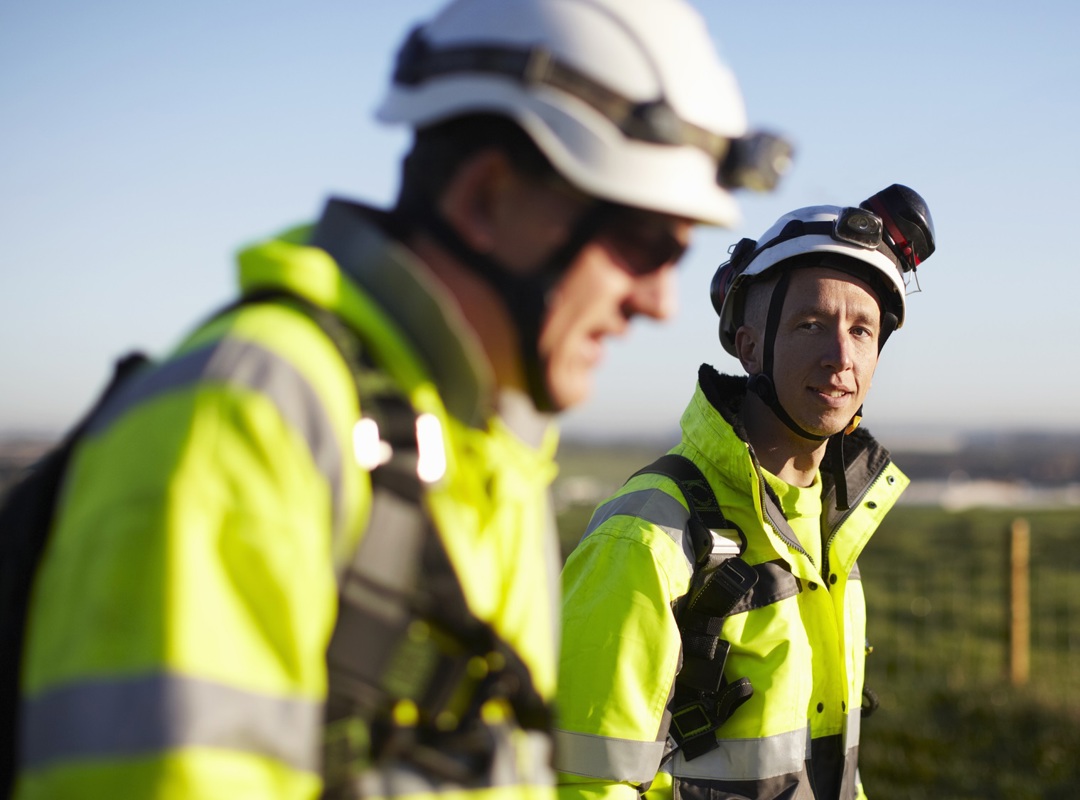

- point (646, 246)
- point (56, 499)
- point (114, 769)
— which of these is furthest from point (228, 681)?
point (646, 246)

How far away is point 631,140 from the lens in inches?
66.4

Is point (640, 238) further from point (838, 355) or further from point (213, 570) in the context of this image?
point (838, 355)

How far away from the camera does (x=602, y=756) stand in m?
2.82

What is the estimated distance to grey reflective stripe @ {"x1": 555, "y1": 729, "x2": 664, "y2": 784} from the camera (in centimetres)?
281

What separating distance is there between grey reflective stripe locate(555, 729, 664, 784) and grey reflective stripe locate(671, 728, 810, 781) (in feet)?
1.19

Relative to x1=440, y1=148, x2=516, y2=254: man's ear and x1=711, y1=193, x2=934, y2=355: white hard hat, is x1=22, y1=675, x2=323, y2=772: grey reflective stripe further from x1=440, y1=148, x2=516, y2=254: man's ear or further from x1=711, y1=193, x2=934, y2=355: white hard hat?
x1=711, y1=193, x2=934, y2=355: white hard hat

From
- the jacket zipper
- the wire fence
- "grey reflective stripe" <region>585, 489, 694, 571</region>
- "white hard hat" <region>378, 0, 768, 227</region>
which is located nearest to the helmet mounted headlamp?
"white hard hat" <region>378, 0, 768, 227</region>

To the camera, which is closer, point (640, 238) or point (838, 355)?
point (640, 238)

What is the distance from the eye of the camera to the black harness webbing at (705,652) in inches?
122

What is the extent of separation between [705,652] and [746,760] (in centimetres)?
36

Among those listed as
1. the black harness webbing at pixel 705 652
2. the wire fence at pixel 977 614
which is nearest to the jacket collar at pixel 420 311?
the black harness webbing at pixel 705 652

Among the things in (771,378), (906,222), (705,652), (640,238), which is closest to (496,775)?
(640,238)

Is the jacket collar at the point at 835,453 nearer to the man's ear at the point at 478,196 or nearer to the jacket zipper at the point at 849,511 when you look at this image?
the jacket zipper at the point at 849,511

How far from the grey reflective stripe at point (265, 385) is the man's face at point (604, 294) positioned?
0.48 meters
